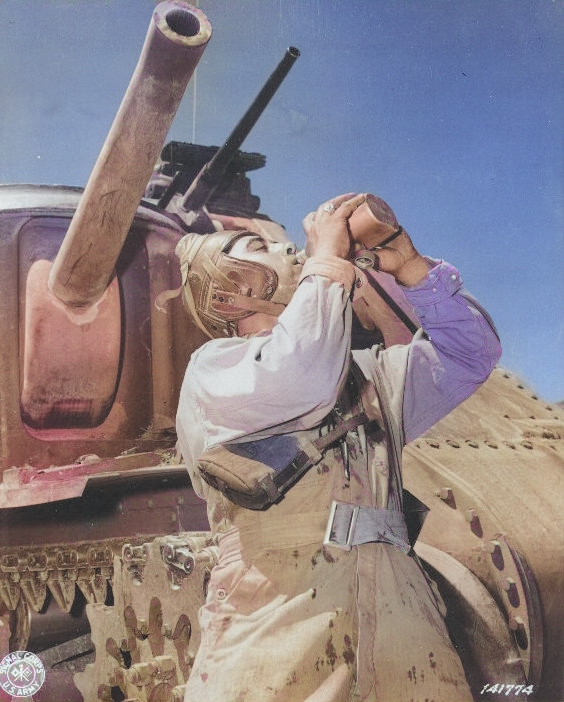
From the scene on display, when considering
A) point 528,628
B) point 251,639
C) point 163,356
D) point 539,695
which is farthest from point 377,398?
point 163,356

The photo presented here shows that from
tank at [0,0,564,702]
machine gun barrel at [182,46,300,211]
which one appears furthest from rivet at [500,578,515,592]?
machine gun barrel at [182,46,300,211]

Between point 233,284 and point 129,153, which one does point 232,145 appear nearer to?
point 129,153

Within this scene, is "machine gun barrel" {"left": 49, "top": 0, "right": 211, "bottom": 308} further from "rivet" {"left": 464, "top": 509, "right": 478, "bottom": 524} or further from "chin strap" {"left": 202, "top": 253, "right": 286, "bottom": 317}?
"rivet" {"left": 464, "top": 509, "right": 478, "bottom": 524}

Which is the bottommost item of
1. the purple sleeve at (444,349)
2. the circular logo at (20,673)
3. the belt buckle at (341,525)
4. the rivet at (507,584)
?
the circular logo at (20,673)

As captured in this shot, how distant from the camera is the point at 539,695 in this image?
2898 mm

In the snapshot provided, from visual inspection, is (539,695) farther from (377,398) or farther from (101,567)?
(101,567)

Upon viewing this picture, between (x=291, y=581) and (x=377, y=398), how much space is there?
0.59m

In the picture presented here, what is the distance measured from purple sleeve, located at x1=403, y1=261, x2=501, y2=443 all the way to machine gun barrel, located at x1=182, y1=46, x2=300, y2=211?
1.66 m

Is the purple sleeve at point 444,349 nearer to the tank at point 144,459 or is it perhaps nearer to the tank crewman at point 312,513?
the tank crewman at point 312,513

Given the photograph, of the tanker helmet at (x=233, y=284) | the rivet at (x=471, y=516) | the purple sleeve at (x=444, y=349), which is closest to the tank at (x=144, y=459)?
the rivet at (x=471, y=516)

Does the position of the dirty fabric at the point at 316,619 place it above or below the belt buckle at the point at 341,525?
below

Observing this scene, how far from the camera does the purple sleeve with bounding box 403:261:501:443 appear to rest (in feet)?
7.46

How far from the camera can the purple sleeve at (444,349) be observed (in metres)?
2.27

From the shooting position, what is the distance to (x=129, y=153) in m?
3.36
